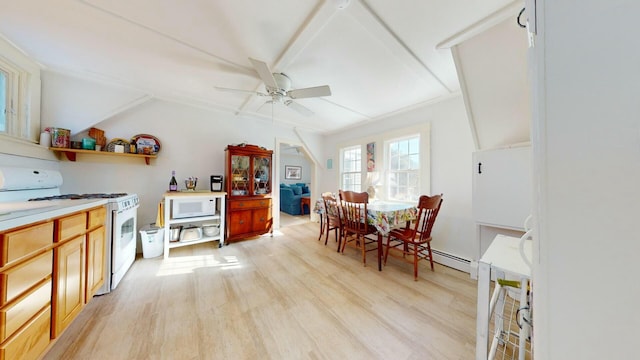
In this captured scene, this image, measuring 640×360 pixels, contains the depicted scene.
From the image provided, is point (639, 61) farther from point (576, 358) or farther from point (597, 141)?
point (576, 358)

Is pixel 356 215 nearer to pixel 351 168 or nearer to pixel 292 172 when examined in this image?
pixel 351 168

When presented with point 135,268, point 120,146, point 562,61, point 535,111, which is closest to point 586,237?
point 535,111

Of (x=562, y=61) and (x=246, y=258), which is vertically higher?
(x=562, y=61)

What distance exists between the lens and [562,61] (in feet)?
1.57

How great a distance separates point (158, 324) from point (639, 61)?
2523mm

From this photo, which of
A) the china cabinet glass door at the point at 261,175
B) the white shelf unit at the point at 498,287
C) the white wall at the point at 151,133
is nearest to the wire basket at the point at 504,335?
the white shelf unit at the point at 498,287

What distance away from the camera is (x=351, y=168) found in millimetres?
4145

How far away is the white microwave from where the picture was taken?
2629 millimetres

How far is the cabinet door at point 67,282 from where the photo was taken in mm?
1149

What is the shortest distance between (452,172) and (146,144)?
4.31m

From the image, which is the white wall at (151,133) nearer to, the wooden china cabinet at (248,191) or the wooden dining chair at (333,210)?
the wooden china cabinet at (248,191)

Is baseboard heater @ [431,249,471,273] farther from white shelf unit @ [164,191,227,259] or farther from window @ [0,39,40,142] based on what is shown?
window @ [0,39,40,142]

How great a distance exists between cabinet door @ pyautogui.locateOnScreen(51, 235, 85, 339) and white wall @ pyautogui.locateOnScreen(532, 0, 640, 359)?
231 centimetres

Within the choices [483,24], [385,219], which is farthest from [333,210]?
[483,24]
